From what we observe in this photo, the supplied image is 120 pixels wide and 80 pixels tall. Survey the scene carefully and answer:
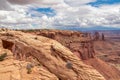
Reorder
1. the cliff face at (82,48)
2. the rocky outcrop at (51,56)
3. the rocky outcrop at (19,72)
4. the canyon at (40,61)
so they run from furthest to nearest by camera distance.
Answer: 1. the cliff face at (82,48)
2. the rocky outcrop at (51,56)
3. the canyon at (40,61)
4. the rocky outcrop at (19,72)

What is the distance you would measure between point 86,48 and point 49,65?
76578mm

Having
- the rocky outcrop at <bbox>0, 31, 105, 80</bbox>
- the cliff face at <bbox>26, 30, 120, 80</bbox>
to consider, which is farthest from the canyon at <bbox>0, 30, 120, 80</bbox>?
the cliff face at <bbox>26, 30, 120, 80</bbox>

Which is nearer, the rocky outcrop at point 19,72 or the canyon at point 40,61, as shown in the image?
the rocky outcrop at point 19,72

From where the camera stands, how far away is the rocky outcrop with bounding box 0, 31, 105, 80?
19891 millimetres

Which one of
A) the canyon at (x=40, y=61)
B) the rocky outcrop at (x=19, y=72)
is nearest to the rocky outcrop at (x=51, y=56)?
the canyon at (x=40, y=61)

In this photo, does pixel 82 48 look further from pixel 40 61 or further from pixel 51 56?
pixel 51 56

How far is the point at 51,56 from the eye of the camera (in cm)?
2133

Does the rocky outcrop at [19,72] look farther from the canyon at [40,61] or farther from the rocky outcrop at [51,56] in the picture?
the rocky outcrop at [51,56]

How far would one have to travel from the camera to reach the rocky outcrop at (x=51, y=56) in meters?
19.9

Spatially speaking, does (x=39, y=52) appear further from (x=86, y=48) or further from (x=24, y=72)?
(x=86, y=48)

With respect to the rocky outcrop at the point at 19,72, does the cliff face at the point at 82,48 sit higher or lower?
lower

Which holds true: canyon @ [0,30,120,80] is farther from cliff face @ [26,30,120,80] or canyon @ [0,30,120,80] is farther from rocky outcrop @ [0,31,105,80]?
cliff face @ [26,30,120,80]

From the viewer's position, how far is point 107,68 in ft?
299

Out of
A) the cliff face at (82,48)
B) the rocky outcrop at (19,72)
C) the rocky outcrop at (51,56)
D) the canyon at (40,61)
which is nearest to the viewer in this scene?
the rocky outcrop at (19,72)
